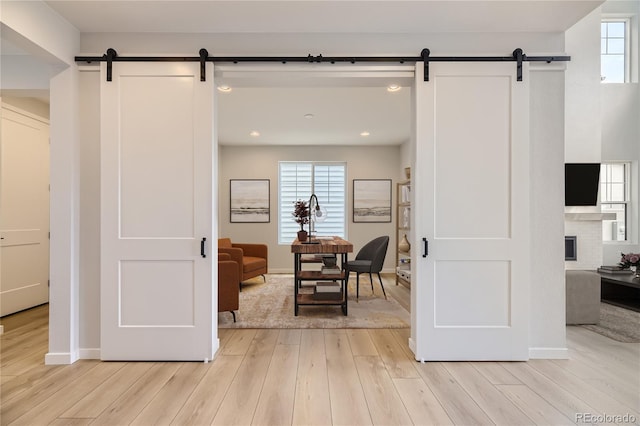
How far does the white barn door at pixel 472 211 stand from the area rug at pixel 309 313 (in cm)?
97

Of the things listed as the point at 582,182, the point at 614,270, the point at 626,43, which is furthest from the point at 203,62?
the point at 626,43

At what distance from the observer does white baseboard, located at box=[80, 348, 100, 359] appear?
100.0 inches

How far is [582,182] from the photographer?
4910 mm

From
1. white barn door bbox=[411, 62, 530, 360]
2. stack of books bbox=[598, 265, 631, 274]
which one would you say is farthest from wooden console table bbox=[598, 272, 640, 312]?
white barn door bbox=[411, 62, 530, 360]

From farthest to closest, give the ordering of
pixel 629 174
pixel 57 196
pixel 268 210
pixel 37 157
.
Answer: pixel 268 210 < pixel 629 174 < pixel 37 157 < pixel 57 196

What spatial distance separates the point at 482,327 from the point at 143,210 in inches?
110

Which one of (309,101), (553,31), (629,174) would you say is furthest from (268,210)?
(629,174)

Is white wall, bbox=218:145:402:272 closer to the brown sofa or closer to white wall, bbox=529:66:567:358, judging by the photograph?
the brown sofa

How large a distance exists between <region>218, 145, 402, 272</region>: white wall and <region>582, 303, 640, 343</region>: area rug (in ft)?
11.4

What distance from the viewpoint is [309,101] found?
4152 mm

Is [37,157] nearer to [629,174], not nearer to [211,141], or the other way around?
[211,141]

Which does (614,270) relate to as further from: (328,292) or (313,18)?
(313,18)

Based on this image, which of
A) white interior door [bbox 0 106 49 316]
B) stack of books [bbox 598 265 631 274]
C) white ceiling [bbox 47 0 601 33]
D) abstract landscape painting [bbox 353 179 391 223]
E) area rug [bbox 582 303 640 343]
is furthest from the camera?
abstract landscape painting [bbox 353 179 391 223]

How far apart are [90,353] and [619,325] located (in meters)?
5.08
